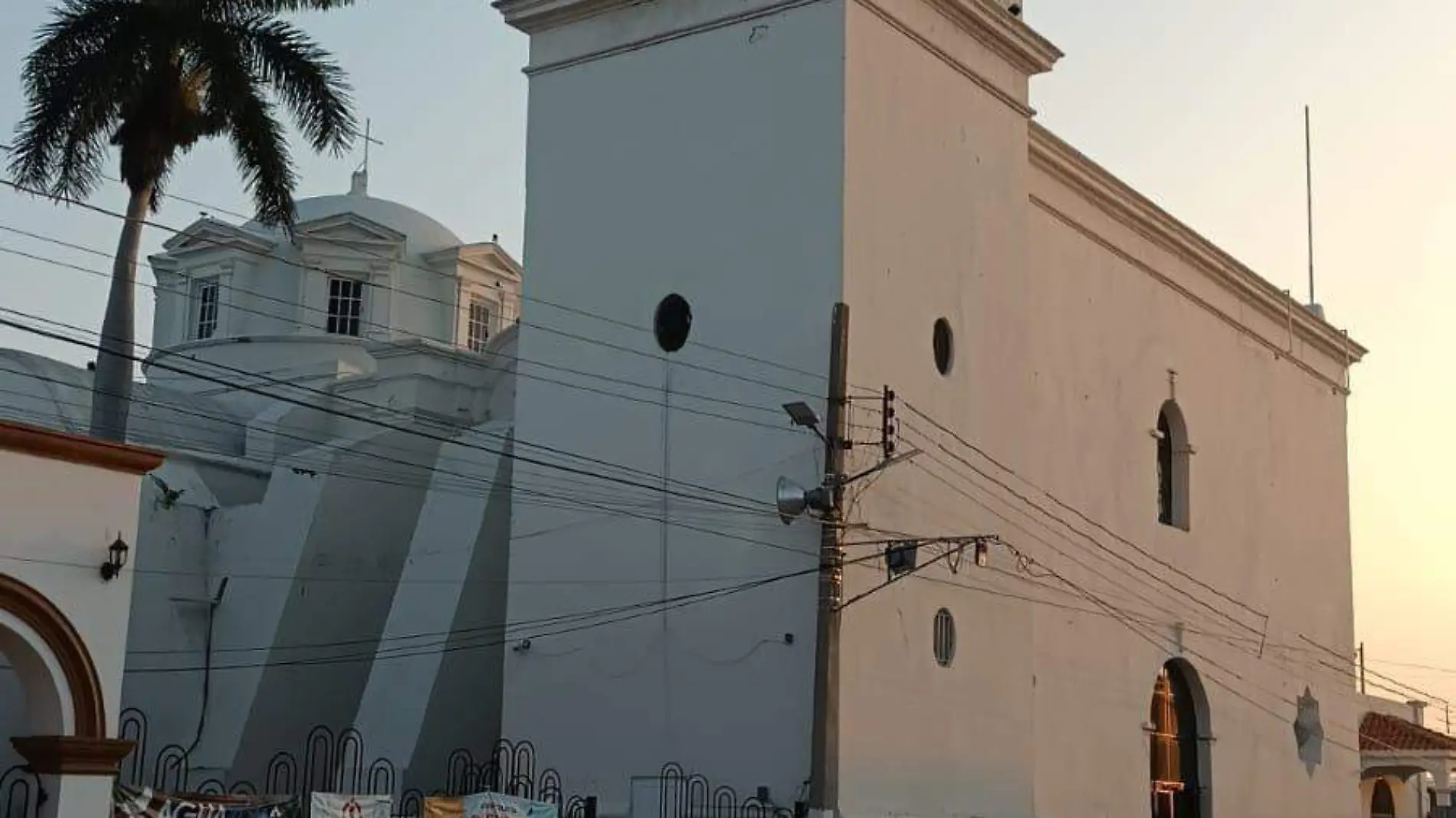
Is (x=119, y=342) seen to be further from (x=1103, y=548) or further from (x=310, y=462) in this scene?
(x=1103, y=548)

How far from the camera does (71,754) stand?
13.5 metres

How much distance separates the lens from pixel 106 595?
13.9 m

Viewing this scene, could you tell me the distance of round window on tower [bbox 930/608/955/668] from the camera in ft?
64.1

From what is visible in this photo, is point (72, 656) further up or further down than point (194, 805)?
further up

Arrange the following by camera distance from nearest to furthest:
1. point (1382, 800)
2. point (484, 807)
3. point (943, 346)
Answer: point (484, 807) → point (943, 346) → point (1382, 800)

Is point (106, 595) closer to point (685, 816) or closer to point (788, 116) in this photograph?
point (685, 816)

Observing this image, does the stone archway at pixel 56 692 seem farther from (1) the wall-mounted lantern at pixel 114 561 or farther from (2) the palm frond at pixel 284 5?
(2) the palm frond at pixel 284 5

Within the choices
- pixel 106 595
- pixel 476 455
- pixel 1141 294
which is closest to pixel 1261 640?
pixel 1141 294

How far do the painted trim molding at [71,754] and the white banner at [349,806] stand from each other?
166cm

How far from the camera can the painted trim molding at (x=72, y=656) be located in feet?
43.9

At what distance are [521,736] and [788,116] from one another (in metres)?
6.28

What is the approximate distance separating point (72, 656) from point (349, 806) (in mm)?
2503

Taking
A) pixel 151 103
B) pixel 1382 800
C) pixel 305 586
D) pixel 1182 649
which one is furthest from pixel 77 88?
pixel 1382 800

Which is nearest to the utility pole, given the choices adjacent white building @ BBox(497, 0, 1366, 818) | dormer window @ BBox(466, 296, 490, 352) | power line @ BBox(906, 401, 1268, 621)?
adjacent white building @ BBox(497, 0, 1366, 818)
